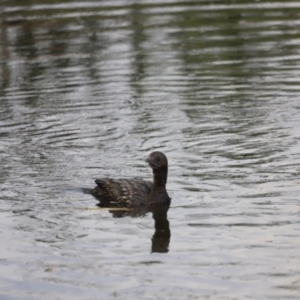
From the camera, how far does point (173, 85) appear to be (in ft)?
71.8

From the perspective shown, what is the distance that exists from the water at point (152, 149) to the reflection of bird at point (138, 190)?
222 mm

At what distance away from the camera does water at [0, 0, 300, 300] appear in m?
11.2

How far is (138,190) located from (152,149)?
2.54 meters

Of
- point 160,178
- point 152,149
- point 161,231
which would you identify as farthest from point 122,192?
point 152,149

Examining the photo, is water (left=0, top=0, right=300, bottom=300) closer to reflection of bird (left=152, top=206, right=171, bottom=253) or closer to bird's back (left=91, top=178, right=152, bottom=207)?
reflection of bird (left=152, top=206, right=171, bottom=253)

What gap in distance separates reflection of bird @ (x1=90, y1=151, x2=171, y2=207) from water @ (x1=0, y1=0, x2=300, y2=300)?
8.8 inches

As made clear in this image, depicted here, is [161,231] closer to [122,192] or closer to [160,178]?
[160,178]

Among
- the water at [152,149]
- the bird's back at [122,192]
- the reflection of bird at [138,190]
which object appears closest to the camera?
the water at [152,149]

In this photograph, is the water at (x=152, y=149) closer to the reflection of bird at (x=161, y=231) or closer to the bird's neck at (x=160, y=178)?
the reflection of bird at (x=161, y=231)

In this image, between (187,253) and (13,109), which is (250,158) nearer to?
(187,253)

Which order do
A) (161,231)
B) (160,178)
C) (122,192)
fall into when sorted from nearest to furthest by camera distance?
(161,231)
(160,178)
(122,192)

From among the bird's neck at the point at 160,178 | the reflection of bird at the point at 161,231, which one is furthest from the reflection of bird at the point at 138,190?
the reflection of bird at the point at 161,231

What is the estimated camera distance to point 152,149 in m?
16.6

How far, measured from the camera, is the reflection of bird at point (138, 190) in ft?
45.8
